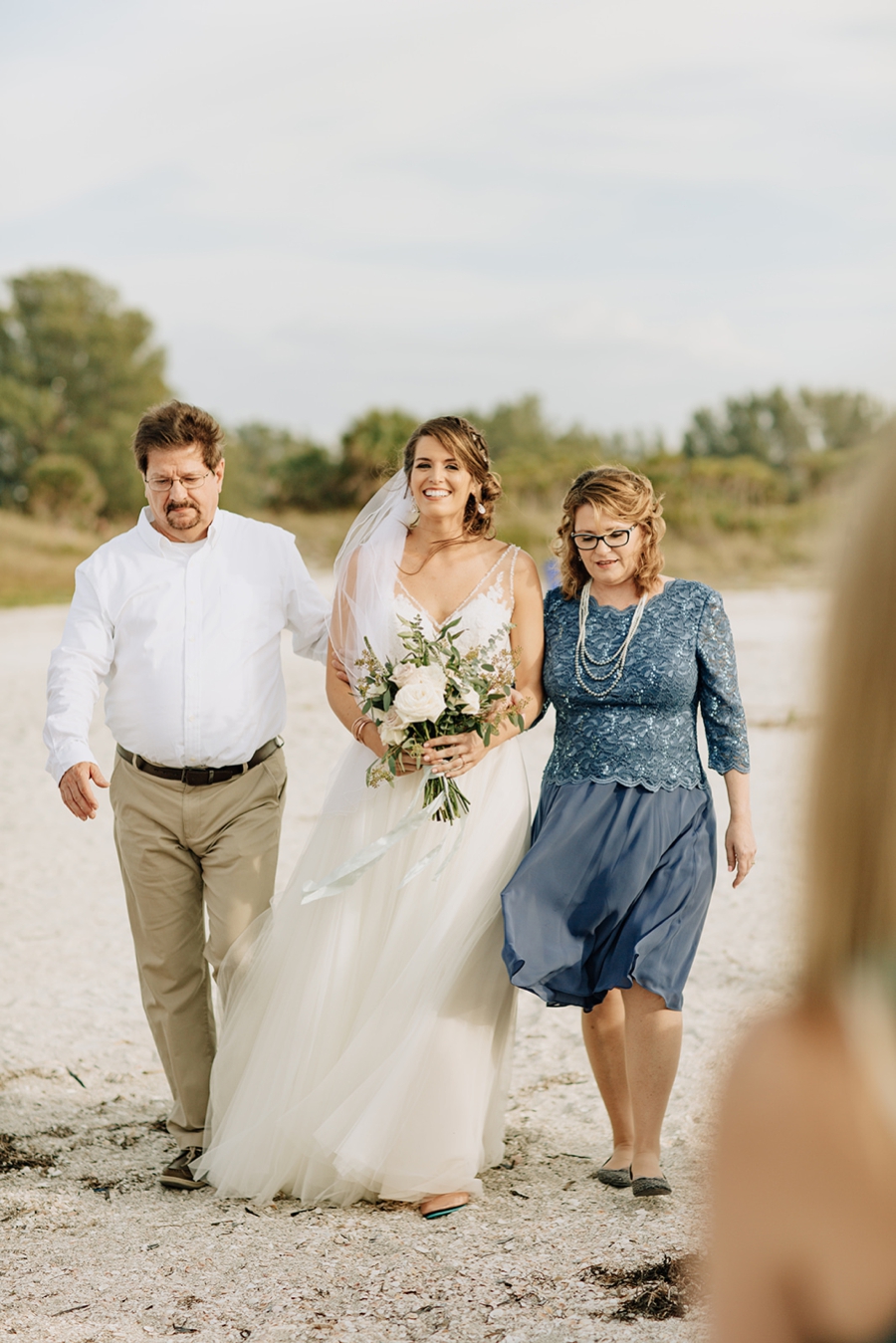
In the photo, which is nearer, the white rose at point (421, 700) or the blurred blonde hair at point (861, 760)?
the blurred blonde hair at point (861, 760)

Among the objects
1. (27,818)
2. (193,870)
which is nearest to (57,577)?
(27,818)

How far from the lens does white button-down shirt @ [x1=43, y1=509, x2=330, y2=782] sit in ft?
15.4

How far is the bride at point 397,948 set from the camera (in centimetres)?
427

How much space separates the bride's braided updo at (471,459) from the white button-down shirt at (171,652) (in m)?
0.81

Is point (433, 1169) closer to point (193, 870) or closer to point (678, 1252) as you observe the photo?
point (678, 1252)

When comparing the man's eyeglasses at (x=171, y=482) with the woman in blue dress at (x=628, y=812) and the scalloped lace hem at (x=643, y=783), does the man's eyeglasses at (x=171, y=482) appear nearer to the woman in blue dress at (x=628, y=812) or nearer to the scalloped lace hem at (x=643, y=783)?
the woman in blue dress at (x=628, y=812)

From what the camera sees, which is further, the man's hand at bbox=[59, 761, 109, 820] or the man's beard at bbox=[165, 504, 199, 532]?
the man's beard at bbox=[165, 504, 199, 532]

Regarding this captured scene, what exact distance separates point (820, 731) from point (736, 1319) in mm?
450

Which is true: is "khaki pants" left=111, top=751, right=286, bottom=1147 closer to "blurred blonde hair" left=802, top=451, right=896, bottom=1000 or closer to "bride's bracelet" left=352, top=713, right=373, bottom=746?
"bride's bracelet" left=352, top=713, right=373, bottom=746

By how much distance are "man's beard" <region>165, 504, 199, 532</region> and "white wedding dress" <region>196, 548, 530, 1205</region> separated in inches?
33.0

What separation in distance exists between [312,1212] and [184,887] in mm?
1234

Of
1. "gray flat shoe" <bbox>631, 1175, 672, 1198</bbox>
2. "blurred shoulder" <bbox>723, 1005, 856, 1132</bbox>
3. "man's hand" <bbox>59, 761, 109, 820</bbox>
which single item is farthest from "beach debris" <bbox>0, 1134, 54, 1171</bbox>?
"blurred shoulder" <bbox>723, 1005, 856, 1132</bbox>

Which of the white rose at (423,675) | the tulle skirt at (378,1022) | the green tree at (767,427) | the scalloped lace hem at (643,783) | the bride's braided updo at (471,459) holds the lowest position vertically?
the tulle skirt at (378,1022)

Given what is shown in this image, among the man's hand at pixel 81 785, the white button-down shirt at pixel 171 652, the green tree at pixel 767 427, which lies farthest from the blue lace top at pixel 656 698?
the green tree at pixel 767 427
